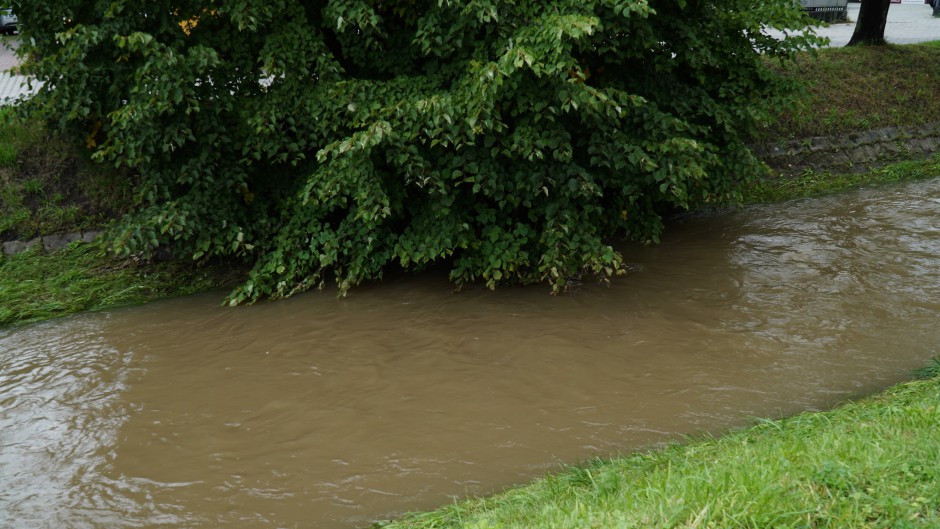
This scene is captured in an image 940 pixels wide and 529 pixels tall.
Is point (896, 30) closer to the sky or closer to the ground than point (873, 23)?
closer to the sky

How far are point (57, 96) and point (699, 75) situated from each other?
671 centimetres

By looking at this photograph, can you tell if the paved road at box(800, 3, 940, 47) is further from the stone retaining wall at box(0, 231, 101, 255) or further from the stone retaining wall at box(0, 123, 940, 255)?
the stone retaining wall at box(0, 231, 101, 255)

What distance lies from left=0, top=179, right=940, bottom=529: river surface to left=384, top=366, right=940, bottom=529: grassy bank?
2.06 feet

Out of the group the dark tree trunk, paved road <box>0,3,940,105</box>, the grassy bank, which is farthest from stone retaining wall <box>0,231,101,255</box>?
the dark tree trunk

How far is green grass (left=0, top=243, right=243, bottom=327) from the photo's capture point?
855 cm

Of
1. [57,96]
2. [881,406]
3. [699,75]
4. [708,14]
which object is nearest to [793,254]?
[699,75]

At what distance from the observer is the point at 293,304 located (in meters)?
8.43

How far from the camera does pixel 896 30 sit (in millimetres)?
21250

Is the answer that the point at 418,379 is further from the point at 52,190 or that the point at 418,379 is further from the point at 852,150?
the point at 852,150

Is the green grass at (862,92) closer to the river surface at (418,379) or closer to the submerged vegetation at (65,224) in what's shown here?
the submerged vegetation at (65,224)

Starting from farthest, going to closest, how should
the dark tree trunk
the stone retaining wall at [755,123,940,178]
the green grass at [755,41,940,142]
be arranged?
the dark tree trunk < the green grass at [755,41,940,142] < the stone retaining wall at [755,123,940,178]

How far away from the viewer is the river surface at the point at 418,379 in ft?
16.8

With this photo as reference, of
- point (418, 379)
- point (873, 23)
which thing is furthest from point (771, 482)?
Result: point (873, 23)

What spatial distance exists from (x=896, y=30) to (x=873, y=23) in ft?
24.0
